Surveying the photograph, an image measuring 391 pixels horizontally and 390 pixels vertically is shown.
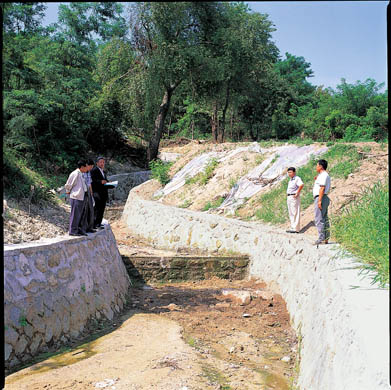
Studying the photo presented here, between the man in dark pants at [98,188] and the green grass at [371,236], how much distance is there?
183 inches

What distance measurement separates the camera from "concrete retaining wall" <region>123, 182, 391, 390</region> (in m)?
2.87

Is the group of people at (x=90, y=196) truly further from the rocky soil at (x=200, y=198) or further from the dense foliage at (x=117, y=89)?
the dense foliage at (x=117, y=89)

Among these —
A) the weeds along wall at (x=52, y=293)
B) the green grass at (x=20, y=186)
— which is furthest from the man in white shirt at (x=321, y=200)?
the green grass at (x=20, y=186)

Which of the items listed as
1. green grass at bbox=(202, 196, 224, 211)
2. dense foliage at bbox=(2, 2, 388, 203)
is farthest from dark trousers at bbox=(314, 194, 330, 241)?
dense foliage at bbox=(2, 2, 388, 203)

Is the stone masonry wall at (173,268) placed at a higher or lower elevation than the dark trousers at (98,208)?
lower

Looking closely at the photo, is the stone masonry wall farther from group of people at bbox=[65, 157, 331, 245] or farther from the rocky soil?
group of people at bbox=[65, 157, 331, 245]

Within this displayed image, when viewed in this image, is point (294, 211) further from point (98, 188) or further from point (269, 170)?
point (269, 170)

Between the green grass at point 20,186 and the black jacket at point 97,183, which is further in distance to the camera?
the green grass at point 20,186

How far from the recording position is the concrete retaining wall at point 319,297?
287 centimetres

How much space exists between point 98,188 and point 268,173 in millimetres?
6898

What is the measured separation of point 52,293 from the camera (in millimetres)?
6168

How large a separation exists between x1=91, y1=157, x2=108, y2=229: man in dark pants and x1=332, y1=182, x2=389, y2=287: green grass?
15.3ft

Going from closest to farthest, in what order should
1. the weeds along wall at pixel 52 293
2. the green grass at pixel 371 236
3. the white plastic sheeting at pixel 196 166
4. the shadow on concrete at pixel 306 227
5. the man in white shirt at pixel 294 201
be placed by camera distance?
the green grass at pixel 371 236
the weeds along wall at pixel 52 293
the man in white shirt at pixel 294 201
the shadow on concrete at pixel 306 227
the white plastic sheeting at pixel 196 166

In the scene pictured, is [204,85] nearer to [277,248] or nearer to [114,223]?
[114,223]
